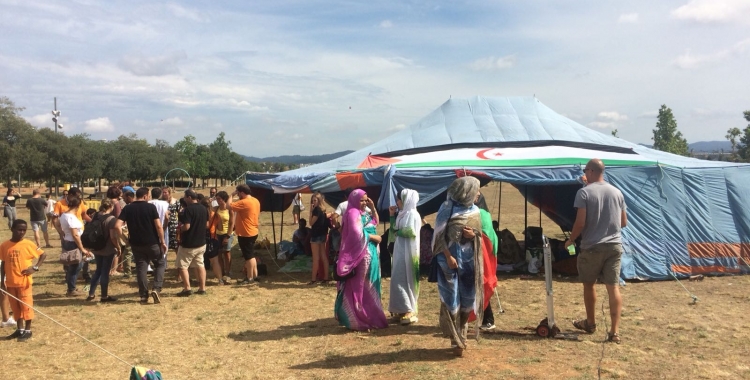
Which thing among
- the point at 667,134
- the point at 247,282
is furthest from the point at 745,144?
the point at 247,282

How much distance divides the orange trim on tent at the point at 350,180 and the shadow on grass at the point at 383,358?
4323mm

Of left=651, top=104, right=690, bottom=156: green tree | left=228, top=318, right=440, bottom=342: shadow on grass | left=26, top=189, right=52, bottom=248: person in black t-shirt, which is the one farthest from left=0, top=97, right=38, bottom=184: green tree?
left=651, top=104, right=690, bottom=156: green tree

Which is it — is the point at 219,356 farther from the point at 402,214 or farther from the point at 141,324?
the point at 402,214

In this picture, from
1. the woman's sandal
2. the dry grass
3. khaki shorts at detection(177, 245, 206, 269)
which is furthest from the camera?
khaki shorts at detection(177, 245, 206, 269)

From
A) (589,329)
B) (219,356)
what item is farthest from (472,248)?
(219,356)

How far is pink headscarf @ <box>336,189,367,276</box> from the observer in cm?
573

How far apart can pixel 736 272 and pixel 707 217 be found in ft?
3.22

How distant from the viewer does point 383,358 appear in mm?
4977

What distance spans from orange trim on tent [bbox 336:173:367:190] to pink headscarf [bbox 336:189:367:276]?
326 cm

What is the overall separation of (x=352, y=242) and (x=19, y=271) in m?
3.38

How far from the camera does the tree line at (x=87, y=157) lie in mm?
33281

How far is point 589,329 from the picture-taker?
553 centimetres

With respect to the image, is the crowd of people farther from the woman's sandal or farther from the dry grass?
the dry grass

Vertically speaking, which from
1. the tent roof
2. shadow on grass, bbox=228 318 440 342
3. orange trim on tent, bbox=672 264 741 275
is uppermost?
the tent roof
